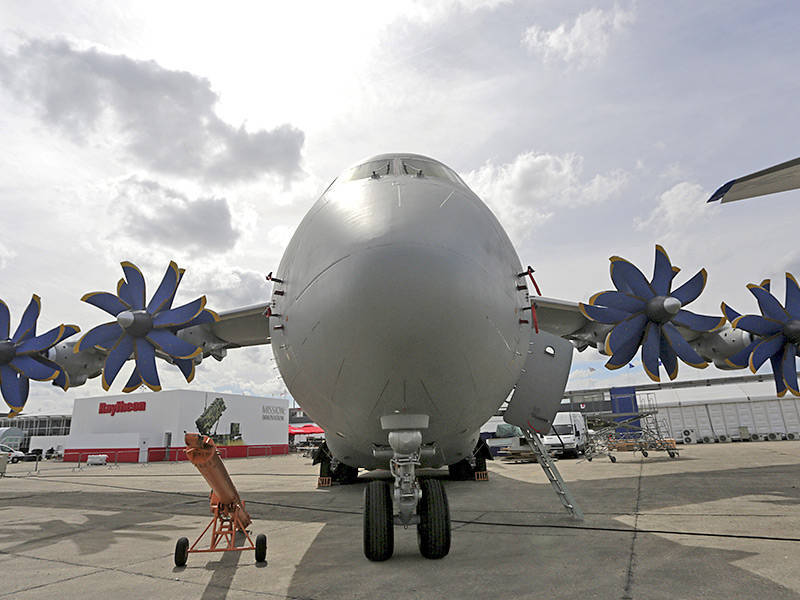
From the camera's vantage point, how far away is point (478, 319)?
4176 mm

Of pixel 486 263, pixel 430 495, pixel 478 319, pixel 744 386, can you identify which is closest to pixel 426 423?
pixel 430 495

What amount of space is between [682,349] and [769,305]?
4547 millimetres

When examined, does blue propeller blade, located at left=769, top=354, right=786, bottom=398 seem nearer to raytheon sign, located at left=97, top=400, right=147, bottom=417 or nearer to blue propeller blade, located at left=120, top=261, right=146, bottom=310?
blue propeller blade, located at left=120, top=261, right=146, bottom=310

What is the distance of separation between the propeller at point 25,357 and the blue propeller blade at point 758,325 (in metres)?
15.9

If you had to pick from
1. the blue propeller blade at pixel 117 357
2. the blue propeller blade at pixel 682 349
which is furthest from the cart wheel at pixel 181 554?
the blue propeller blade at pixel 682 349

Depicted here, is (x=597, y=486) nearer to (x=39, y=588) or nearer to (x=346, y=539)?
(x=346, y=539)

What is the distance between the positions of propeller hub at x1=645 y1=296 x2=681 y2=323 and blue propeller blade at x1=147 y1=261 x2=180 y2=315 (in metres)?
9.53

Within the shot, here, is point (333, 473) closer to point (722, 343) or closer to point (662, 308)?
point (662, 308)

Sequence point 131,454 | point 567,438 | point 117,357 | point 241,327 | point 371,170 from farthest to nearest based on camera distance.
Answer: point 131,454 → point 567,438 → point 241,327 → point 117,357 → point 371,170

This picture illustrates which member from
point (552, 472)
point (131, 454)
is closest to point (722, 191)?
point (552, 472)

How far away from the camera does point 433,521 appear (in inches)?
187

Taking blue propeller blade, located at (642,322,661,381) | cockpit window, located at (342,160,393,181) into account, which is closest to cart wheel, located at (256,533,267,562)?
cockpit window, located at (342,160,393,181)

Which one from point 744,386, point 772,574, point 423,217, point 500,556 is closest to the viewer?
point 772,574

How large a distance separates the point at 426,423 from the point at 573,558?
211 centimetres
